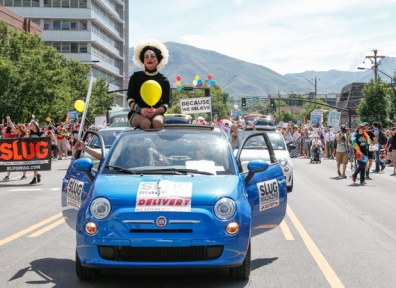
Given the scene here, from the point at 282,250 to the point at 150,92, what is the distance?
8.84 ft

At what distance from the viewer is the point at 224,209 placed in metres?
→ 5.82

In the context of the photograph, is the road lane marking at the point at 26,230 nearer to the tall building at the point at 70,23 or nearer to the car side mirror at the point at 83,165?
the car side mirror at the point at 83,165

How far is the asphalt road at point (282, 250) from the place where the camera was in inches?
251

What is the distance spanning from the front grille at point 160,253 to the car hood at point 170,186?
0.40 metres

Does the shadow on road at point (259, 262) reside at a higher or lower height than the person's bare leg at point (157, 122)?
lower

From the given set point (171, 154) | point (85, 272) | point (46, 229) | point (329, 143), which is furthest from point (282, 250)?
point (329, 143)

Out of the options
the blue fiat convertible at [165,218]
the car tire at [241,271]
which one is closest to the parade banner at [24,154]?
the blue fiat convertible at [165,218]

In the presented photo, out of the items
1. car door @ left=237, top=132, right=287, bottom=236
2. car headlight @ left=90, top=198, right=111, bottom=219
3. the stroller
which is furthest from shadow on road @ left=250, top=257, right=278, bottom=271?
the stroller

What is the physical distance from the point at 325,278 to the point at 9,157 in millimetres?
15258

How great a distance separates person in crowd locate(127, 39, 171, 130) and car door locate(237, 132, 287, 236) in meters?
1.49

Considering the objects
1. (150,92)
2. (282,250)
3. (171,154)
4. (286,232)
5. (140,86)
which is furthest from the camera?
(286,232)

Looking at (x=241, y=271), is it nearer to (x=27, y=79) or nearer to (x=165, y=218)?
(x=165, y=218)

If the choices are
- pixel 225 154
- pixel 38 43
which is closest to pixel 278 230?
pixel 225 154

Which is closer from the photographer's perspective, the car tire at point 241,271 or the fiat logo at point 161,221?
the fiat logo at point 161,221
